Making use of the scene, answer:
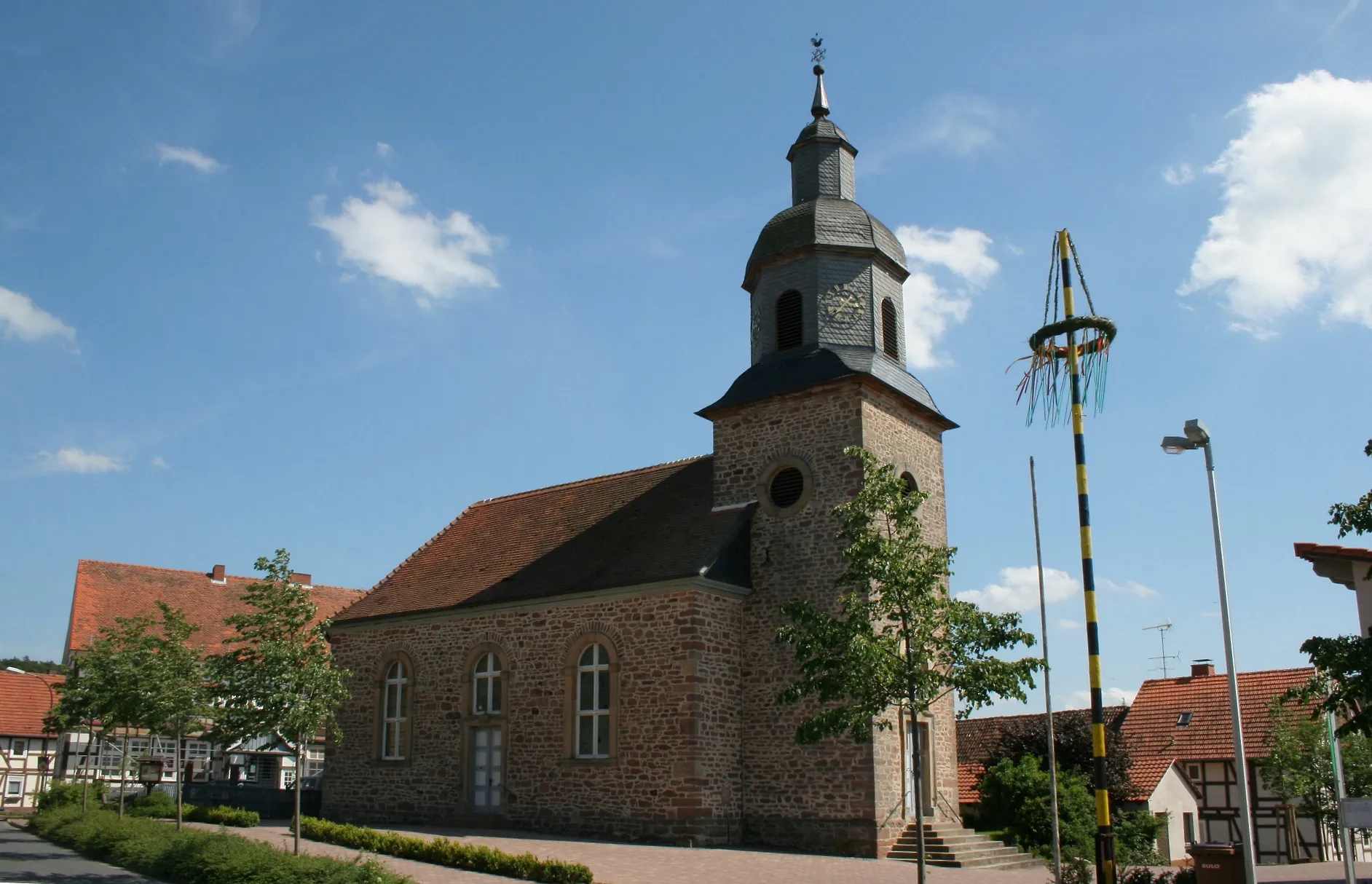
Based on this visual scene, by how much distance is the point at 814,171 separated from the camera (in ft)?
81.4

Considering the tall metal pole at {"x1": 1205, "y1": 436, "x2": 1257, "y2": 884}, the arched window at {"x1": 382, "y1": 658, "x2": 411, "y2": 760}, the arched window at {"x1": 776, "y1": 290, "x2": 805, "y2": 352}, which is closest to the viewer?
the tall metal pole at {"x1": 1205, "y1": 436, "x2": 1257, "y2": 884}

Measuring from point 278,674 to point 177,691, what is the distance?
677cm

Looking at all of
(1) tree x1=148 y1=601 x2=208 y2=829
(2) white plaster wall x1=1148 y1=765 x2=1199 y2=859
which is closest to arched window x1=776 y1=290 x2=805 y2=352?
(1) tree x1=148 y1=601 x2=208 y2=829

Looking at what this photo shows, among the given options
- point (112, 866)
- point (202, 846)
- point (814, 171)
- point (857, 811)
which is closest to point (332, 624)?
point (112, 866)

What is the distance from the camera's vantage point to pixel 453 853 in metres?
16.2

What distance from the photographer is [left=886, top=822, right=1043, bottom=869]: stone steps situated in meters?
18.6

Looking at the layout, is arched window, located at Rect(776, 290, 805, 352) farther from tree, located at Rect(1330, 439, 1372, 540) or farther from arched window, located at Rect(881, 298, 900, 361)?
tree, located at Rect(1330, 439, 1372, 540)

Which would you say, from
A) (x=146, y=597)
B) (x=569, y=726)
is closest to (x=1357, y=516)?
(x=569, y=726)

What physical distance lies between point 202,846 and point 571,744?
776 cm

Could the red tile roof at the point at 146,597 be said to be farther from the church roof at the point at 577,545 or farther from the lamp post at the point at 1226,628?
the lamp post at the point at 1226,628

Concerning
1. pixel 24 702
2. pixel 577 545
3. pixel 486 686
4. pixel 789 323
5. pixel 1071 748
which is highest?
pixel 789 323

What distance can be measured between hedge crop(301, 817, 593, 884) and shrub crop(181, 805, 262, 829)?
298cm

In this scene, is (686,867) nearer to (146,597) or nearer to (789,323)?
(789,323)

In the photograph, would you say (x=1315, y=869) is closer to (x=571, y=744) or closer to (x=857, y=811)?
(x=857, y=811)
